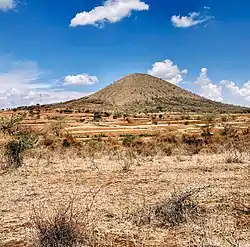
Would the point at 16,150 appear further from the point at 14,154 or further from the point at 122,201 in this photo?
the point at 122,201

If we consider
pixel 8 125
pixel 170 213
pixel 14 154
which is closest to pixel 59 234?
pixel 170 213

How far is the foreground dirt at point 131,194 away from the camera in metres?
9.58

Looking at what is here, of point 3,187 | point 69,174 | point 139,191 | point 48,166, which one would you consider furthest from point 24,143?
point 139,191

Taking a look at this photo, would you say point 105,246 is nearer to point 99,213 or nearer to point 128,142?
point 99,213

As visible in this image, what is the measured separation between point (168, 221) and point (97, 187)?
529 cm

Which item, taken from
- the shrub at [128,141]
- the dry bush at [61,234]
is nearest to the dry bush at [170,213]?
the dry bush at [61,234]

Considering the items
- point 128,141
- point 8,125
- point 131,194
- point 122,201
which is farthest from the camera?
point 128,141

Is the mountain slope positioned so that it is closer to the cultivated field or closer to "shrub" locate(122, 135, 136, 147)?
"shrub" locate(122, 135, 136, 147)

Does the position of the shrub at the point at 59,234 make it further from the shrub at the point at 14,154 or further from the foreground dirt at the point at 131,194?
the shrub at the point at 14,154

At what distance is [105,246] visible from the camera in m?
8.79

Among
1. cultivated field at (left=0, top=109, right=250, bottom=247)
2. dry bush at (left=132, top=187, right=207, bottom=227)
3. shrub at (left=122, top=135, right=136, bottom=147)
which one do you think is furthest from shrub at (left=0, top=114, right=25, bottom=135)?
dry bush at (left=132, top=187, right=207, bottom=227)

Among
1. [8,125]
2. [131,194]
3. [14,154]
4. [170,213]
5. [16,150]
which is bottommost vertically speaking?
[131,194]

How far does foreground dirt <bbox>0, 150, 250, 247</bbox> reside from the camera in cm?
958

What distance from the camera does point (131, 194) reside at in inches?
551
